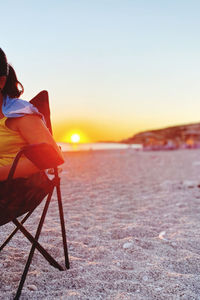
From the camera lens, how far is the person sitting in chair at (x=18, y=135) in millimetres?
2021

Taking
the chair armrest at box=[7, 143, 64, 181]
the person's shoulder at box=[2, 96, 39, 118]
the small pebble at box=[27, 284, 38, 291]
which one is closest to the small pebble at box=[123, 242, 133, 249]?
the small pebble at box=[27, 284, 38, 291]

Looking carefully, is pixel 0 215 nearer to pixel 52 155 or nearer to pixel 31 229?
pixel 52 155

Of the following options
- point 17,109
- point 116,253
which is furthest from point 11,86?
point 116,253

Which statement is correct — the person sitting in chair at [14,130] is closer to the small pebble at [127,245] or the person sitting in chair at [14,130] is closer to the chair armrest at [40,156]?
the chair armrest at [40,156]

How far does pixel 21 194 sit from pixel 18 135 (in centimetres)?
34

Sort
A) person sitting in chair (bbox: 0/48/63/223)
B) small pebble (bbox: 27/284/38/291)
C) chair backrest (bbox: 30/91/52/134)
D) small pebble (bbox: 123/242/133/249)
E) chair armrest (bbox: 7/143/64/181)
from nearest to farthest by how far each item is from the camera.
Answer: chair armrest (bbox: 7/143/64/181) < person sitting in chair (bbox: 0/48/63/223) < small pebble (bbox: 27/284/38/291) < chair backrest (bbox: 30/91/52/134) < small pebble (bbox: 123/242/133/249)

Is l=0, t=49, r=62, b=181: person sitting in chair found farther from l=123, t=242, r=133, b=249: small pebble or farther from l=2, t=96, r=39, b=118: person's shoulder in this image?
l=123, t=242, r=133, b=249: small pebble

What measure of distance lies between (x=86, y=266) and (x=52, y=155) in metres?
0.94

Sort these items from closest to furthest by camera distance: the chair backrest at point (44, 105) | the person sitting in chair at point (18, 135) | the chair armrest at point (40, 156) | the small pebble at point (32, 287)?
1. the chair armrest at point (40, 156)
2. the person sitting in chair at point (18, 135)
3. the small pebble at point (32, 287)
4. the chair backrest at point (44, 105)

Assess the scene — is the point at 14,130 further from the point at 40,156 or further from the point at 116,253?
the point at 116,253

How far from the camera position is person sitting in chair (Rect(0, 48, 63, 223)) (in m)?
2.02

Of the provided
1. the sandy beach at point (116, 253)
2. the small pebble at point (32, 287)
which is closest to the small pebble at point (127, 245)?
the sandy beach at point (116, 253)

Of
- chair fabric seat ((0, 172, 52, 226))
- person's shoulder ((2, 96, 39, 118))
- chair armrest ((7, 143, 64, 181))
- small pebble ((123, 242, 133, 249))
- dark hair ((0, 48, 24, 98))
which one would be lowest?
small pebble ((123, 242, 133, 249))

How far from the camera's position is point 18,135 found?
2105mm
